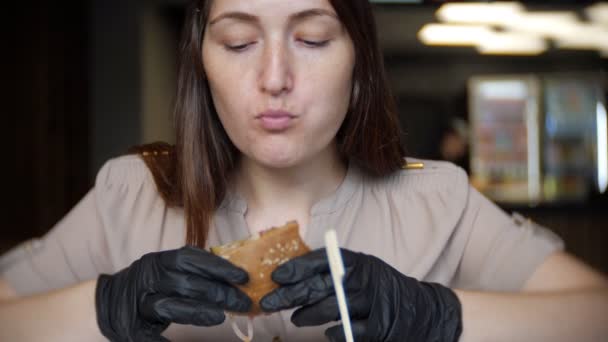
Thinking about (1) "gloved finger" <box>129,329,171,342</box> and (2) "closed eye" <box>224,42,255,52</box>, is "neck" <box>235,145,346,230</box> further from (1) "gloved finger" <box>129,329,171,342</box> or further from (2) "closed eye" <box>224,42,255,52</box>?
(1) "gloved finger" <box>129,329,171,342</box>

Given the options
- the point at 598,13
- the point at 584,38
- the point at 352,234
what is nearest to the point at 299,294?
the point at 352,234

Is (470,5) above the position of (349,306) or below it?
above

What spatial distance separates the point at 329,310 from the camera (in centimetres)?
94

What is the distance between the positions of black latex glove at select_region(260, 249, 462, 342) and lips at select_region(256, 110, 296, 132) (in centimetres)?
28

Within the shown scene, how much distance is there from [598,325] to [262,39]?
30.8 inches

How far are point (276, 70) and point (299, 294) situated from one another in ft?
1.27

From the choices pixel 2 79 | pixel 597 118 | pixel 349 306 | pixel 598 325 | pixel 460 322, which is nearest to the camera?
pixel 349 306

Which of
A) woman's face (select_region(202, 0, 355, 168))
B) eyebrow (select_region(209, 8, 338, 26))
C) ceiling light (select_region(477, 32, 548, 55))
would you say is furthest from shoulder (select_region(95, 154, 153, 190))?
ceiling light (select_region(477, 32, 548, 55))

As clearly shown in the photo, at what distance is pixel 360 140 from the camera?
1354 mm

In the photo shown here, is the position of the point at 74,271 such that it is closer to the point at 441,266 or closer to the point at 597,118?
the point at 441,266

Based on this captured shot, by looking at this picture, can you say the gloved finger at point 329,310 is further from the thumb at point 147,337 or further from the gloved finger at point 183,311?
the thumb at point 147,337

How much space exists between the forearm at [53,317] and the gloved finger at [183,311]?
0.18 meters

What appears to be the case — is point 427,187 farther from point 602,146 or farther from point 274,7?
point 602,146

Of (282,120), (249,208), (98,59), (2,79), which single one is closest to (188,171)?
(249,208)
